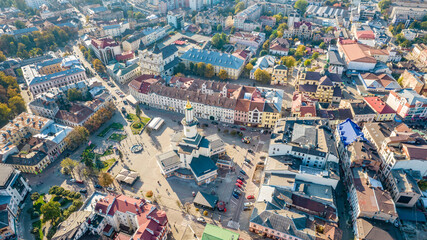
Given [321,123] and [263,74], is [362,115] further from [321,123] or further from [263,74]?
[263,74]

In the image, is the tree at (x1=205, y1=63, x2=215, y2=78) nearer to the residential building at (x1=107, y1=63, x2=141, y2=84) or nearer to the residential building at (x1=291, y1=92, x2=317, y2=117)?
the residential building at (x1=107, y1=63, x2=141, y2=84)

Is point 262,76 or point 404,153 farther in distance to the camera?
point 262,76

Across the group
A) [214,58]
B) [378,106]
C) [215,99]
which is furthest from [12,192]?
[378,106]

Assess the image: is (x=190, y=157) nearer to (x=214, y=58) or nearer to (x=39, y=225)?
(x=39, y=225)

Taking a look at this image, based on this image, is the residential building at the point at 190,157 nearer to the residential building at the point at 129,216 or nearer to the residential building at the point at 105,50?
the residential building at the point at 129,216

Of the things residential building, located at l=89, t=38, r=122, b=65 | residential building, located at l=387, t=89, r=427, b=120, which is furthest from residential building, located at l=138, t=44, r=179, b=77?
residential building, located at l=387, t=89, r=427, b=120

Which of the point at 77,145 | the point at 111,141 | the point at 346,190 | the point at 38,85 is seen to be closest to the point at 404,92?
the point at 346,190

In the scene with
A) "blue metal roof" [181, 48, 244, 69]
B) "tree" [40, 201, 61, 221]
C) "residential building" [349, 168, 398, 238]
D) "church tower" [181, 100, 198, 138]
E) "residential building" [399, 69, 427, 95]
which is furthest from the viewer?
"blue metal roof" [181, 48, 244, 69]
